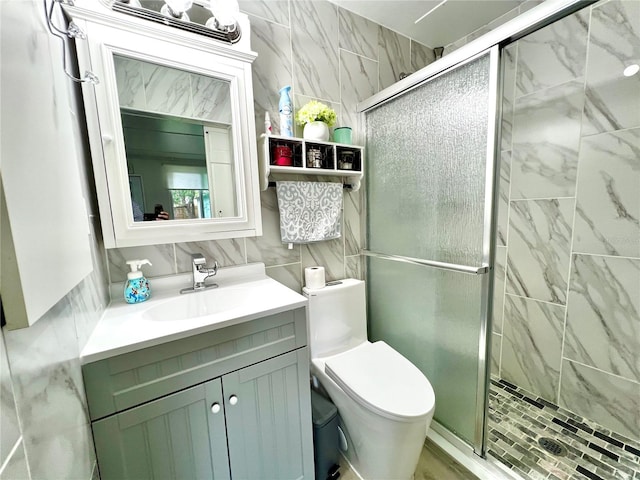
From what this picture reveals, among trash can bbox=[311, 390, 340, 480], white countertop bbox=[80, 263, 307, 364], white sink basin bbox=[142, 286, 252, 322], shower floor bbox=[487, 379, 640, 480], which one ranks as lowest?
shower floor bbox=[487, 379, 640, 480]

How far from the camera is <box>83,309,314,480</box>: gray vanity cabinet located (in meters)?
0.72

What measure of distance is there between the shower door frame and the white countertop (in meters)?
0.77

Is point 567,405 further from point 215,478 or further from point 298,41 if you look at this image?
point 298,41

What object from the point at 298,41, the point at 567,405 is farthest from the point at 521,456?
the point at 298,41

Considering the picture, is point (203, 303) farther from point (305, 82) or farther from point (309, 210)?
point (305, 82)

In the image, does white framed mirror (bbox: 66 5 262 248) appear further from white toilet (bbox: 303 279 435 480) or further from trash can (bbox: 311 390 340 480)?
trash can (bbox: 311 390 340 480)

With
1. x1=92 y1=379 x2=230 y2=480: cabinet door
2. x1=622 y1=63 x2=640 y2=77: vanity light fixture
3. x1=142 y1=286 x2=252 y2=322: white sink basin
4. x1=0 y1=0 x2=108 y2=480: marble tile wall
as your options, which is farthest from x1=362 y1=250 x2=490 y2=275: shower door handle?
x1=0 y1=0 x2=108 y2=480: marble tile wall

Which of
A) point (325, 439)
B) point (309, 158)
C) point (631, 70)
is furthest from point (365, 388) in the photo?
point (631, 70)

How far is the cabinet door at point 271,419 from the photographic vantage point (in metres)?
0.89

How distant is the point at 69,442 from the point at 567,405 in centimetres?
225

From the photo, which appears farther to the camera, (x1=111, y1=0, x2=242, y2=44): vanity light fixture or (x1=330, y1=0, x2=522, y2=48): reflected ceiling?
(x1=330, y1=0, x2=522, y2=48): reflected ceiling

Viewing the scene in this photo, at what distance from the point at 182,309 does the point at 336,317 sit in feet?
2.56

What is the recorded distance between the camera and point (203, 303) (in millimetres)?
1144

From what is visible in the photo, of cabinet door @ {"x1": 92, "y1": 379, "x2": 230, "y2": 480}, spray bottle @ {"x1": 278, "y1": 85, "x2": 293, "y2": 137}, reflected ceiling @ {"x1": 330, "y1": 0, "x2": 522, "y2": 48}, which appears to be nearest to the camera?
cabinet door @ {"x1": 92, "y1": 379, "x2": 230, "y2": 480}
